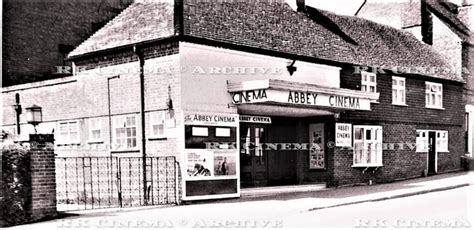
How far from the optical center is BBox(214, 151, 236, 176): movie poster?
1563cm

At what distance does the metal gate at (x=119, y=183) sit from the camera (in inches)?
589

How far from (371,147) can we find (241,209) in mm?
9431

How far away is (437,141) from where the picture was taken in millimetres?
24641

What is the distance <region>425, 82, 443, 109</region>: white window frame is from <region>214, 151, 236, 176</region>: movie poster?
38.1 feet

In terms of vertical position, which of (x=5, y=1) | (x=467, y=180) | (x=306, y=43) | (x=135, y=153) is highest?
(x=5, y=1)

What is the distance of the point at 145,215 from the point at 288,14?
414 inches

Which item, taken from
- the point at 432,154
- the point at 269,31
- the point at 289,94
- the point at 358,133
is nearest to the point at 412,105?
the point at 432,154

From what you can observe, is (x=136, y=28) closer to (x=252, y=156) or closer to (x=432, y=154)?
(x=252, y=156)

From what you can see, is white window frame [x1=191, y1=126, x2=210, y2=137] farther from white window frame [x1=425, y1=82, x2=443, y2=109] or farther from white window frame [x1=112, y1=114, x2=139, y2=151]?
white window frame [x1=425, y1=82, x2=443, y2=109]

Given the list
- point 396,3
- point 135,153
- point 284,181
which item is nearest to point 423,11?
point 396,3

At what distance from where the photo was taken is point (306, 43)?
1909cm

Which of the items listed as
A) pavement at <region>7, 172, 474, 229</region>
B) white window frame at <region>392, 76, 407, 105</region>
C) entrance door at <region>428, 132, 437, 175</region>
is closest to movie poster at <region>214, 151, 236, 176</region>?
pavement at <region>7, 172, 474, 229</region>

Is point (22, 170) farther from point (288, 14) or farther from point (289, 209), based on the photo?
point (288, 14)

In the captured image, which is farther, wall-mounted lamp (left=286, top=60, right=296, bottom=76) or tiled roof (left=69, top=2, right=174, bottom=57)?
wall-mounted lamp (left=286, top=60, right=296, bottom=76)
